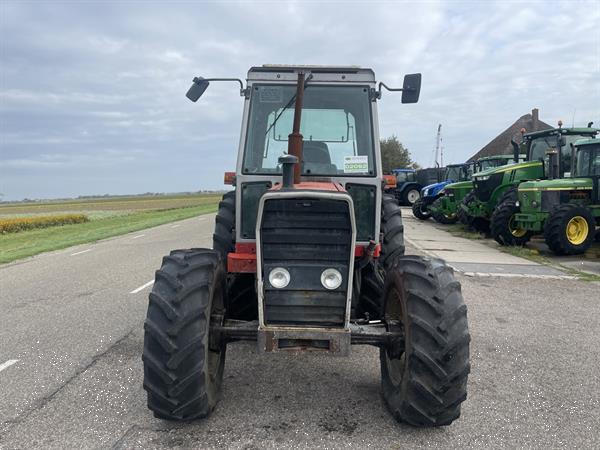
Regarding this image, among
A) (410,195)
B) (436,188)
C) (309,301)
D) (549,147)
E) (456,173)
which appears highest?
(549,147)

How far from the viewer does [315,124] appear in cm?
434

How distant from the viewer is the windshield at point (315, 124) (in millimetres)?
4191

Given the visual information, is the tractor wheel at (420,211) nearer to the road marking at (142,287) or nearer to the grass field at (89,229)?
the grass field at (89,229)

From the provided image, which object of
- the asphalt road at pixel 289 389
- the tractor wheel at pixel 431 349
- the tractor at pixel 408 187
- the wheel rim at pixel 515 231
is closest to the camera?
the tractor wheel at pixel 431 349

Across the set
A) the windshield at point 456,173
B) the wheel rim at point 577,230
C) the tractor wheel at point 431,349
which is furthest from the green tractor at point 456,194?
the tractor wheel at point 431,349

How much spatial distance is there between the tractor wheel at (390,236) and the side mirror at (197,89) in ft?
7.31

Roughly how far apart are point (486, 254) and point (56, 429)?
1064cm

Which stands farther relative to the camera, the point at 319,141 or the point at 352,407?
the point at 319,141

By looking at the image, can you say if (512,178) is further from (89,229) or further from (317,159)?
(89,229)

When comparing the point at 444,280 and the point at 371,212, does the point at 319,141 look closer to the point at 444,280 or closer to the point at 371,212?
the point at 371,212

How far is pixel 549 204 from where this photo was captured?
1186cm

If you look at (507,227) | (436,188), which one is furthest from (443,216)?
(507,227)

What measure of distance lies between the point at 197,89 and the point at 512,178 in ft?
42.9

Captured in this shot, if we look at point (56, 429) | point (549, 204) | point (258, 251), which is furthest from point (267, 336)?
point (549, 204)
